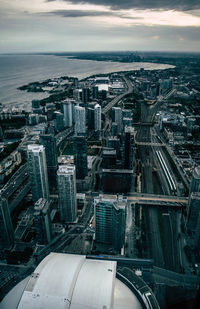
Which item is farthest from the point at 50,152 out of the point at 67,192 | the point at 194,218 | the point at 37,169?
the point at 194,218

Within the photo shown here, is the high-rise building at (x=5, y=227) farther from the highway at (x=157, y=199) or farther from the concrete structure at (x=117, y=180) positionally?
the highway at (x=157, y=199)

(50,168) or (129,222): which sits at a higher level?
(50,168)

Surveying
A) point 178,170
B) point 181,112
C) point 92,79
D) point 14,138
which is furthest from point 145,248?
point 92,79

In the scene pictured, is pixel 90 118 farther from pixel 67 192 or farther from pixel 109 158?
pixel 67 192

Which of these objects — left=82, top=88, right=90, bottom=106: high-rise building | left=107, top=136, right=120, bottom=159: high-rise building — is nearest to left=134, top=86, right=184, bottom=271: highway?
left=107, top=136, right=120, bottom=159: high-rise building

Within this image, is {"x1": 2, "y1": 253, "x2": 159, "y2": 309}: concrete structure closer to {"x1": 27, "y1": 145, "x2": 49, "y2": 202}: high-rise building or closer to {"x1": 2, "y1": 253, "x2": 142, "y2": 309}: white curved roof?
{"x1": 2, "y1": 253, "x2": 142, "y2": 309}: white curved roof

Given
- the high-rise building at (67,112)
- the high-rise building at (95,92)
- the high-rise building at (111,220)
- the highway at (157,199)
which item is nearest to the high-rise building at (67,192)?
the high-rise building at (111,220)

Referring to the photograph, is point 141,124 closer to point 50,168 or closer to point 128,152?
point 128,152
